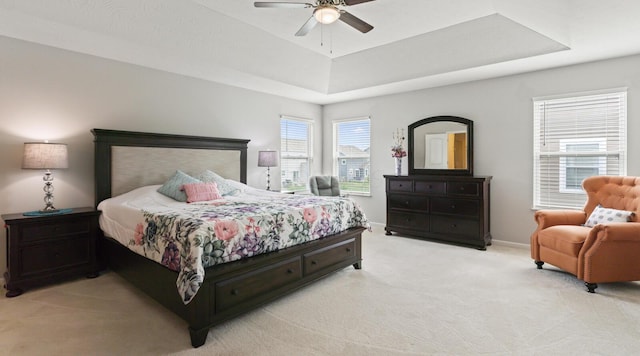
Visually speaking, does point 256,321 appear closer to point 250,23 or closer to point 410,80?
point 250,23

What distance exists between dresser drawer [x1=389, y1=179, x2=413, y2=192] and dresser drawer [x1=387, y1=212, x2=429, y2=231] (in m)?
0.42

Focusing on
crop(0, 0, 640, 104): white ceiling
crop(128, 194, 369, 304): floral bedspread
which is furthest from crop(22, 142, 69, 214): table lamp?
crop(128, 194, 369, 304): floral bedspread

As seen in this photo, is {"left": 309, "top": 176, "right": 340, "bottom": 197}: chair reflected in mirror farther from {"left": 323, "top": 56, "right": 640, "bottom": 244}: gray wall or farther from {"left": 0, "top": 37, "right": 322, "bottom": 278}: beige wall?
{"left": 0, "top": 37, "right": 322, "bottom": 278}: beige wall

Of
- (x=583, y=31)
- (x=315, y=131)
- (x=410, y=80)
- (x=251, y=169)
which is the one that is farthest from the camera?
(x=315, y=131)

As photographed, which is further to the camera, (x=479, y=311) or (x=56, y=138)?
(x=56, y=138)

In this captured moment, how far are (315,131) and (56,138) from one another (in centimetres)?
453

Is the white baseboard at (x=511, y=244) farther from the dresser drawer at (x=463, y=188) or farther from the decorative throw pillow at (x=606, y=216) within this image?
the decorative throw pillow at (x=606, y=216)

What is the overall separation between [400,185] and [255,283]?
3595 mm

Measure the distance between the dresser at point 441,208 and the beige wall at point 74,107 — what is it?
3.37 meters

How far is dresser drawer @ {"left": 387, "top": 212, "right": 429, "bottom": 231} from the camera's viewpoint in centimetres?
538

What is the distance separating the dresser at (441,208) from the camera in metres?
4.86

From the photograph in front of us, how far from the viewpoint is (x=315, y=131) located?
716 centimetres

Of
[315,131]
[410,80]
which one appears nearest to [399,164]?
[410,80]

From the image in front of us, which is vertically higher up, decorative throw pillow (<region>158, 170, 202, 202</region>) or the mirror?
the mirror
